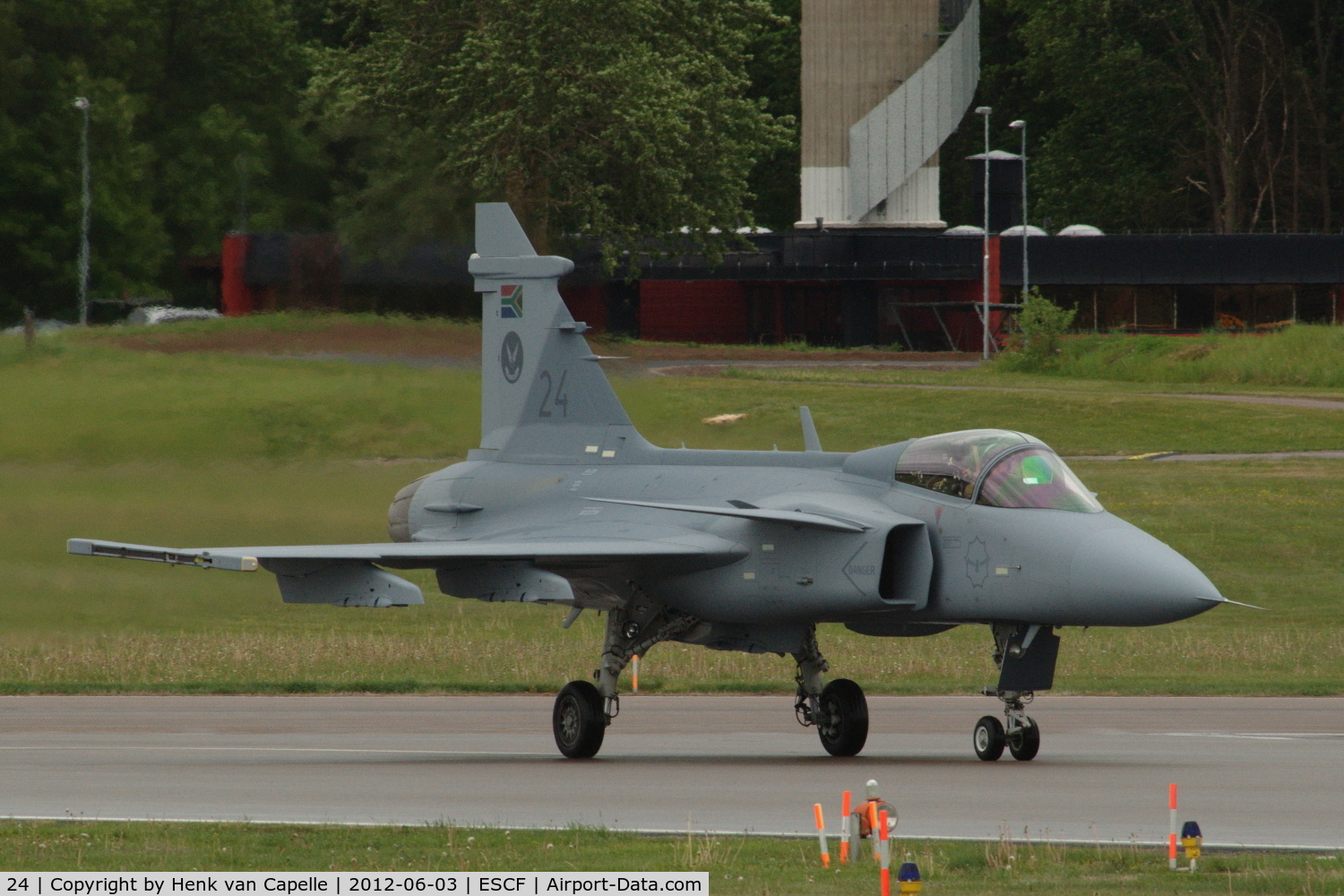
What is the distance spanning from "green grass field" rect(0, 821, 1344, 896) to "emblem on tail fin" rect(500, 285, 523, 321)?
9.72m

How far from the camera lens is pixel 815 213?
75438mm

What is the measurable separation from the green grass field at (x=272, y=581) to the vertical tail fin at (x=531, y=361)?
5.75m

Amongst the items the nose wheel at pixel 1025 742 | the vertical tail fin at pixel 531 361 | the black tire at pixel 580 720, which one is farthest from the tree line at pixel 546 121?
the nose wheel at pixel 1025 742

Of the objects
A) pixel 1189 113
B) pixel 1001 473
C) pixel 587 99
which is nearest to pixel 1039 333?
pixel 587 99

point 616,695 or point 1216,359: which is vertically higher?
point 1216,359

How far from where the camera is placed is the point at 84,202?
95.7ft

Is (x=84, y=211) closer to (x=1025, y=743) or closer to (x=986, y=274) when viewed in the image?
(x=1025, y=743)

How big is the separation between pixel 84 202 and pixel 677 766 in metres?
16.4

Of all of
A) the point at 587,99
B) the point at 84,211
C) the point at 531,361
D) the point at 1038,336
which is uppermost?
the point at 587,99

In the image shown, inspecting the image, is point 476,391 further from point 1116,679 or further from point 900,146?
point 900,146

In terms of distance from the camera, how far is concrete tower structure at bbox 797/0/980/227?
7381cm

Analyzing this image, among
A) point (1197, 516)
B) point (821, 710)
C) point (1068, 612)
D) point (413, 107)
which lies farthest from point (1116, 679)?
point (413, 107)

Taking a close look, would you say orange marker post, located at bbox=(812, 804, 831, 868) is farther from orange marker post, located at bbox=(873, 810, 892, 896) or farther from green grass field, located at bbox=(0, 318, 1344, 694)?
green grass field, located at bbox=(0, 318, 1344, 694)

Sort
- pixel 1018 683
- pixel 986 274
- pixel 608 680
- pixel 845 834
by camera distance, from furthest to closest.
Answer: pixel 986 274 < pixel 608 680 < pixel 1018 683 < pixel 845 834
